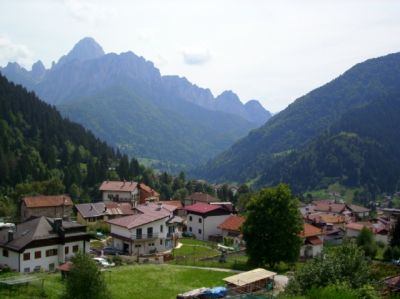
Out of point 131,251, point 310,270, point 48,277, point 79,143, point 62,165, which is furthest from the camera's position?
point 79,143

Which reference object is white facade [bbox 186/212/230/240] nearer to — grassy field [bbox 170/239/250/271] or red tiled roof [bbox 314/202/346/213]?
grassy field [bbox 170/239/250/271]

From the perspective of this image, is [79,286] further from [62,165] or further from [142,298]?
[62,165]

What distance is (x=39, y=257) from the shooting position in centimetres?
4931

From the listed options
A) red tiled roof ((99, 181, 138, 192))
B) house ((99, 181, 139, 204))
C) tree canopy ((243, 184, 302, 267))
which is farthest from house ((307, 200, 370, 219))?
tree canopy ((243, 184, 302, 267))

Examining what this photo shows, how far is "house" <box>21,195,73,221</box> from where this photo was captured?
3381 inches

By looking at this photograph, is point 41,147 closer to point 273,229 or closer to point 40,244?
point 40,244

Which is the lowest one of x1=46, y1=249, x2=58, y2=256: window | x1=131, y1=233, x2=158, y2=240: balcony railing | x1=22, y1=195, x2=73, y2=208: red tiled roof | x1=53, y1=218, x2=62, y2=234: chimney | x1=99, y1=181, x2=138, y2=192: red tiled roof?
x1=131, y1=233, x2=158, y2=240: balcony railing

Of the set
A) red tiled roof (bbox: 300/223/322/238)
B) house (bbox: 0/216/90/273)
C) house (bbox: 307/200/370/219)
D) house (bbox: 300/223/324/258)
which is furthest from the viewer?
house (bbox: 307/200/370/219)

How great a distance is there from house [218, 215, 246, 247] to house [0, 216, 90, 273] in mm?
27485

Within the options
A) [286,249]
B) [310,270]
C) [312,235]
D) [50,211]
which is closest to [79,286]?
[310,270]

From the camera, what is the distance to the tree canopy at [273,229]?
51188 millimetres

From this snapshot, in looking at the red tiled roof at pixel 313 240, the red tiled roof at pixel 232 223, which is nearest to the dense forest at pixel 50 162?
the red tiled roof at pixel 232 223

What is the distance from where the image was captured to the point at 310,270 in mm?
29359

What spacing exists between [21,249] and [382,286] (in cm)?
3276
